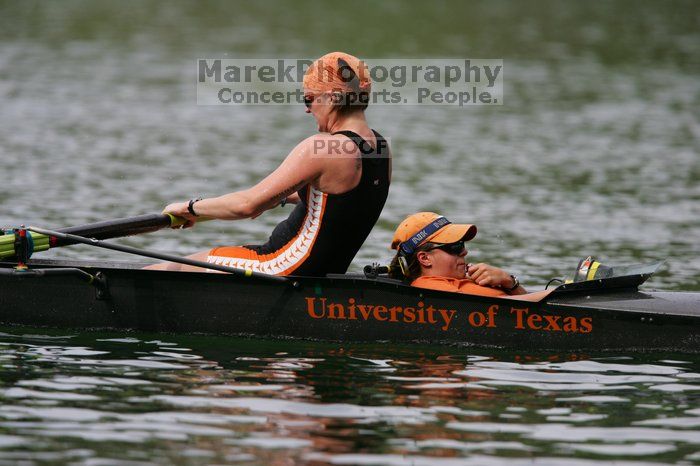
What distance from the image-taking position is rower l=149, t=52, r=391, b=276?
1119cm

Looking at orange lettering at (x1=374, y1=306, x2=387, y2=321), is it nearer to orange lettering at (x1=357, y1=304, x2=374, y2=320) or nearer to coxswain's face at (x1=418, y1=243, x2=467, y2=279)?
orange lettering at (x1=357, y1=304, x2=374, y2=320)

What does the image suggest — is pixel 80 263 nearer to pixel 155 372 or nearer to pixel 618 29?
pixel 155 372

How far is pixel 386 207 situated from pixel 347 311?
28.4ft

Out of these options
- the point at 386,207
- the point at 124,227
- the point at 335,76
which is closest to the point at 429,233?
the point at 335,76

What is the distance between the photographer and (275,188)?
11.3 m

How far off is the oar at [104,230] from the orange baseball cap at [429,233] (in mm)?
1971

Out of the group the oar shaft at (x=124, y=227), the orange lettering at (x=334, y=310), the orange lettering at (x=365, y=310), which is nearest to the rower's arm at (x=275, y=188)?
the oar shaft at (x=124, y=227)

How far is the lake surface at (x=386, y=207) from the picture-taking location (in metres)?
9.38

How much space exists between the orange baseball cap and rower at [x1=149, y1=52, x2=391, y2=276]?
1.26ft

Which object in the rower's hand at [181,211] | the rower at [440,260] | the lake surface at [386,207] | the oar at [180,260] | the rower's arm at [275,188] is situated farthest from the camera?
the rower's hand at [181,211]

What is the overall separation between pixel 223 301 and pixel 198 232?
6.57 m

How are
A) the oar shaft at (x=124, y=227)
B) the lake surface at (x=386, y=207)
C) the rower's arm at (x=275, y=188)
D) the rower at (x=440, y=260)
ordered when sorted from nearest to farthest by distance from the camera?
the lake surface at (x=386, y=207) → the rower's arm at (x=275, y=188) → the rower at (x=440, y=260) → the oar shaft at (x=124, y=227)

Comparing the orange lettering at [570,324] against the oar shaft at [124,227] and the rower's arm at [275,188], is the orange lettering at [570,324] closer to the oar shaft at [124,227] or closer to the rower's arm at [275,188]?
the rower's arm at [275,188]

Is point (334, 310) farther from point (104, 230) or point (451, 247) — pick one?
point (104, 230)
